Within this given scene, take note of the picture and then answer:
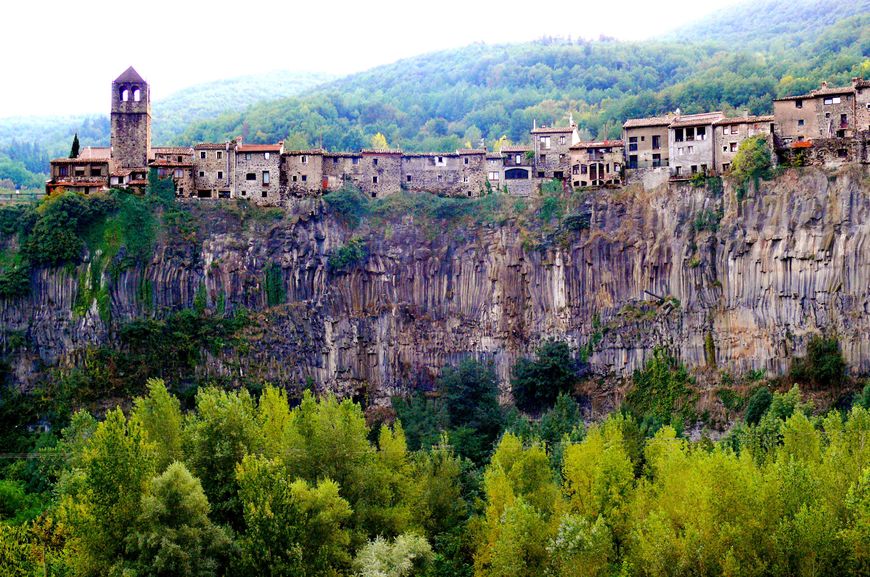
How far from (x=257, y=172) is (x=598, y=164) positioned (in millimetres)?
23870

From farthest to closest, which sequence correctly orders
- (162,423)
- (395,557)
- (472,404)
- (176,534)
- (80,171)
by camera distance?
(80,171) < (472,404) < (162,423) < (395,557) < (176,534)

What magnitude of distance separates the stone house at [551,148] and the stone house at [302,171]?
1564 centimetres

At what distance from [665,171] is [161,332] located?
115 ft

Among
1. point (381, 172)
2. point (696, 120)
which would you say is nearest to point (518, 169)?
point (381, 172)

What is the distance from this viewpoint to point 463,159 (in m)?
95.7

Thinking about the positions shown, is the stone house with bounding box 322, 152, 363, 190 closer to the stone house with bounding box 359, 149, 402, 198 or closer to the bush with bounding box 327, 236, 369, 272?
the stone house with bounding box 359, 149, 402, 198

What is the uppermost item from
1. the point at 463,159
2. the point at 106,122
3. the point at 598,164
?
the point at 106,122

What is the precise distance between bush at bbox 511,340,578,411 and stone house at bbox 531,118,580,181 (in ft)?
48.3

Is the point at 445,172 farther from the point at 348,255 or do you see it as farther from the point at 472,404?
the point at 472,404

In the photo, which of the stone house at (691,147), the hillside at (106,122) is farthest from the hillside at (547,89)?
the stone house at (691,147)

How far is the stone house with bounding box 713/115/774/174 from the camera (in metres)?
86.4

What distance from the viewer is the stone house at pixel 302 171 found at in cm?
9281

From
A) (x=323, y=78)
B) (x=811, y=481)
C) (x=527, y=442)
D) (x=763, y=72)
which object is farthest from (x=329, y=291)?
(x=323, y=78)

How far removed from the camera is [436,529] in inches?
2562
